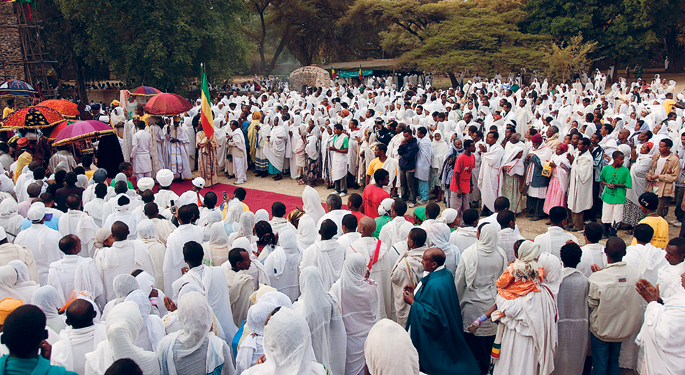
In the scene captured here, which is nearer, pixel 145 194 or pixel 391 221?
pixel 391 221

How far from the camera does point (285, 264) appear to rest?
4.84 meters

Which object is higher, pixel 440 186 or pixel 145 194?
pixel 145 194

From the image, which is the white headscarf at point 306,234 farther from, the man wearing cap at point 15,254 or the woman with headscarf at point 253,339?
the man wearing cap at point 15,254

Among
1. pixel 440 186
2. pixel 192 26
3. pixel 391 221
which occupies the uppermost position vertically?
pixel 192 26

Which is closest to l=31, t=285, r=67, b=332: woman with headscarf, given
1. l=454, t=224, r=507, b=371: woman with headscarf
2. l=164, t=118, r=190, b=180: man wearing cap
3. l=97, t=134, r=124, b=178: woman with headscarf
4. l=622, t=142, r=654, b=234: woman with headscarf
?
l=454, t=224, r=507, b=371: woman with headscarf

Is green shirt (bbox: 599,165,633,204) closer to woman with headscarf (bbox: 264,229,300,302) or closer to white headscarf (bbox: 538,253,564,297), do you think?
white headscarf (bbox: 538,253,564,297)

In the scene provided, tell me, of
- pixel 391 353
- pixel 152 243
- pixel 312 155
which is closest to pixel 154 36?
pixel 312 155

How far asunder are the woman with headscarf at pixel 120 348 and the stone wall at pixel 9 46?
22389mm

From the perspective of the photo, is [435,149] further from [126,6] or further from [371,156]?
[126,6]

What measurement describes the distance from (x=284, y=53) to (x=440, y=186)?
152ft

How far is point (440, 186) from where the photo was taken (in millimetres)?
10070

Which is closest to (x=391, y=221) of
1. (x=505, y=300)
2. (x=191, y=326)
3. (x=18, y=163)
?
(x=505, y=300)

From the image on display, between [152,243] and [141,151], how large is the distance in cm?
651

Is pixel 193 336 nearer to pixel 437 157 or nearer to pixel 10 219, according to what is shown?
pixel 10 219
